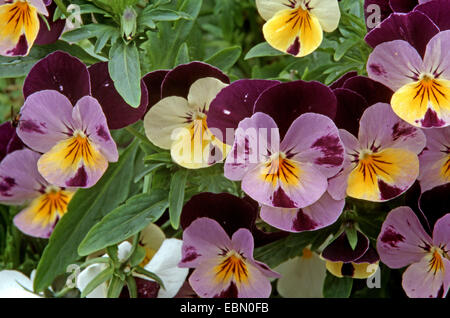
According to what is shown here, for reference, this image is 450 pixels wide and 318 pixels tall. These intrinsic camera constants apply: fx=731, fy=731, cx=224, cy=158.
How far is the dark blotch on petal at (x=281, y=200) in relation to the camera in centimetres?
82

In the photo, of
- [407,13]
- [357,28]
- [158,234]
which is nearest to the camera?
[407,13]

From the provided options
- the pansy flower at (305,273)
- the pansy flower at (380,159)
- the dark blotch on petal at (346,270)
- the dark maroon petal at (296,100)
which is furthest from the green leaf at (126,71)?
the pansy flower at (305,273)

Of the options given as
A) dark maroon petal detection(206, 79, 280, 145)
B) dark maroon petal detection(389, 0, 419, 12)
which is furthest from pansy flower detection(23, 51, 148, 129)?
dark maroon petal detection(389, 0, 419, 12)

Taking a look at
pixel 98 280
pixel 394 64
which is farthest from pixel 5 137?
pixel 394 64

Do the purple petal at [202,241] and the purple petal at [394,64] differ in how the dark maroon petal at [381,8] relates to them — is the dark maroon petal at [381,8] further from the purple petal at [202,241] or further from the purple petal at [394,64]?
the purple petal at [202,241]

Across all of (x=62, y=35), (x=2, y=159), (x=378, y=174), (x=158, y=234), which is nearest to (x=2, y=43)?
(x=62, y=35)

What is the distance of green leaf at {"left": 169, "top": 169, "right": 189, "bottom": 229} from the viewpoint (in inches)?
35.8

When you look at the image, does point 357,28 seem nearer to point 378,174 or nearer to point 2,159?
point 378,174

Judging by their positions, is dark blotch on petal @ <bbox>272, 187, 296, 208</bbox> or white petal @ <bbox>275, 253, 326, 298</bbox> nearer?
dark blotch on petal @ <bbox>272, 187, 296, 208</bbox>

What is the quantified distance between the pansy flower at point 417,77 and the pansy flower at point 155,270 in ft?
1.30

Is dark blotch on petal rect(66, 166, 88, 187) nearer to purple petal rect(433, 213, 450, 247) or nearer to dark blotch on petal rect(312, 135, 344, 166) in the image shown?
dark blotch on petal rect(312, 135, 344, 166)

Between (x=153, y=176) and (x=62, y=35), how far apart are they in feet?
0.78

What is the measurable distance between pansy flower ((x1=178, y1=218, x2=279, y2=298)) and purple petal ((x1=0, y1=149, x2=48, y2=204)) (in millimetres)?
275

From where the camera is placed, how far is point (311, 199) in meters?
0.82
